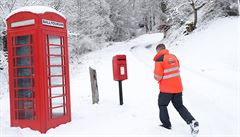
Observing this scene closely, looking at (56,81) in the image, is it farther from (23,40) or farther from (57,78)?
(23,40)

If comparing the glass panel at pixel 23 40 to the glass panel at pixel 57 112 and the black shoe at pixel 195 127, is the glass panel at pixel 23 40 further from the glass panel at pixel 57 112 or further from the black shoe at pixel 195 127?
the black shoe at pixel 195 127

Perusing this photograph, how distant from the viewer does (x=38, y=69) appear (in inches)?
254

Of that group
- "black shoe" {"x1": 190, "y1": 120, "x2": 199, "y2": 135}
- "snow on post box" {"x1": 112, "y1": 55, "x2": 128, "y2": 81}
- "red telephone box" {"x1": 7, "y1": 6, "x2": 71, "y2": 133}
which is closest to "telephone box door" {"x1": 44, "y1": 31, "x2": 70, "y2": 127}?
"red telephone box" {"x1": 7, "y1": 6, "x2": 71, "y2": 133}

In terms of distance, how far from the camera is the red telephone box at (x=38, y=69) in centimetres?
645

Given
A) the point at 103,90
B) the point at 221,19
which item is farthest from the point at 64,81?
the point at 221,19

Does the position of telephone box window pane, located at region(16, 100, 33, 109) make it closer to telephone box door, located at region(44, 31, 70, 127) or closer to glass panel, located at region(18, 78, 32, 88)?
glass panel, located at region(18, 78, 32, 88)

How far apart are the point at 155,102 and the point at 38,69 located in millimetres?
3812

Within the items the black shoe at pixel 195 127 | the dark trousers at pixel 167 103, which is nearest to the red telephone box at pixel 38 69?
the dark trousers at pixel 167 103

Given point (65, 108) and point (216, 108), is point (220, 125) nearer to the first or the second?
point (216, 108)

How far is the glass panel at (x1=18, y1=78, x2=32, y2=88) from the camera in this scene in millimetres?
6730

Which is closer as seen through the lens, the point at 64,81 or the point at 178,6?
the point at 64,81

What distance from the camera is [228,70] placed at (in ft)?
40.9

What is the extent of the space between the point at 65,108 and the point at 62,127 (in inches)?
19.5

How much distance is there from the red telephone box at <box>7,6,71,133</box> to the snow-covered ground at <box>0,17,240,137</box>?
31 centimetres
